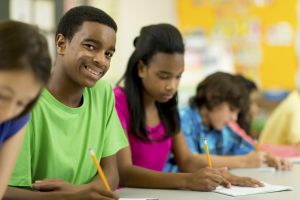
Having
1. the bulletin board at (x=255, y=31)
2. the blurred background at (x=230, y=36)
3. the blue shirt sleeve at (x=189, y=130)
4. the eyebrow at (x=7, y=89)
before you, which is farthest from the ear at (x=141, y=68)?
the bulletin board at (x=255, y=31)

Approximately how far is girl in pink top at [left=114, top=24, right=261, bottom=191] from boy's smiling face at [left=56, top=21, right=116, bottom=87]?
33 cm

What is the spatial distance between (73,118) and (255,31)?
278cm

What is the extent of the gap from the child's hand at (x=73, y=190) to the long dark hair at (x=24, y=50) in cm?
30

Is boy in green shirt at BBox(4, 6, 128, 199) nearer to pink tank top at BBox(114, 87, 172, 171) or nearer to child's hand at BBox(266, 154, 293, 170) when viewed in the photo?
pink tank top at BBox(114, 87, 172, 171)

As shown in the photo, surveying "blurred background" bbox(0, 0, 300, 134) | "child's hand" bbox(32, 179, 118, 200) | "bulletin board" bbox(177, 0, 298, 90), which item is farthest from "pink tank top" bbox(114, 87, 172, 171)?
"bulletin board" bbox(177, 0, 298, 90)

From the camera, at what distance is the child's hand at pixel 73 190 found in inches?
47.7

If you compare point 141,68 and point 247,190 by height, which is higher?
point 141,68

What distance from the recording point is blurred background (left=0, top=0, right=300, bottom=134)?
381 cm

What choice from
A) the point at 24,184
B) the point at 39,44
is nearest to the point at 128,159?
the point at 24,184

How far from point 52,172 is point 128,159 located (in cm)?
32

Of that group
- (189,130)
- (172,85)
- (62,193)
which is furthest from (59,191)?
(189,130)

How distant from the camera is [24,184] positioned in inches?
52.4

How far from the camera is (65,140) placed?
1.44m

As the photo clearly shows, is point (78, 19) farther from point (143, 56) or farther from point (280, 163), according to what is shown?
point (280, 163)
